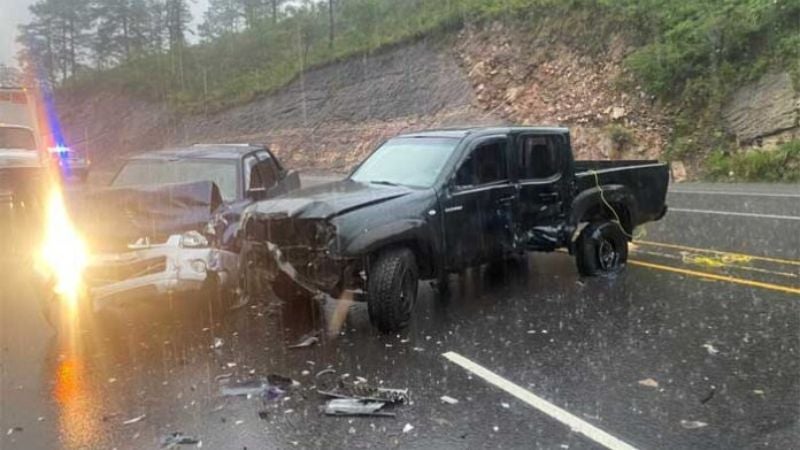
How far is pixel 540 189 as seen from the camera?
7391 millimetres

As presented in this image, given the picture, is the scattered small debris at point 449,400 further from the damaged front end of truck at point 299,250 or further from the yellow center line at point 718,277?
the yellow center line at point 718,277

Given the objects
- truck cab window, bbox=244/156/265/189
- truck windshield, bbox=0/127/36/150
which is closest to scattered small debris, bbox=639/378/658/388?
truck cab window, bbox=244/156/265/189

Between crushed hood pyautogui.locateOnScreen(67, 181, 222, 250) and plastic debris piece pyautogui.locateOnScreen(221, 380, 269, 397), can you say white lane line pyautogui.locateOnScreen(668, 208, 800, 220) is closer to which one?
crushed hood pyautogui.locateOnScreen(67, 181, 222, 250)

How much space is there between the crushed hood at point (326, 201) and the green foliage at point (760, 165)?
44.7ft

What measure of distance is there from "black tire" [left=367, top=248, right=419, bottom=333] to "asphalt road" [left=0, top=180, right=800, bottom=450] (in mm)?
153

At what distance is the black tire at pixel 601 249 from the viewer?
7.79 metres

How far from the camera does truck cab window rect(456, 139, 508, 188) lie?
6773 mm

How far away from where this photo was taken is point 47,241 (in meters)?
6.84

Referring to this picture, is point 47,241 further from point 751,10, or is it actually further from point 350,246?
point 751,10

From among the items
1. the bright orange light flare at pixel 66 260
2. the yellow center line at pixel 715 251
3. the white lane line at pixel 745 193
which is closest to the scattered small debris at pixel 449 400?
the bright orange light flare at pixel 66 260

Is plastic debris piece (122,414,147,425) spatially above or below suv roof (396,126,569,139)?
below

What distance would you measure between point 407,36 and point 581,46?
8.53 m

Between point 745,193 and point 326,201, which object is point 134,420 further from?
point 745,193

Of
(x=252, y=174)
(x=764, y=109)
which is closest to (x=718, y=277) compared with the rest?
(x=252, y=174)
